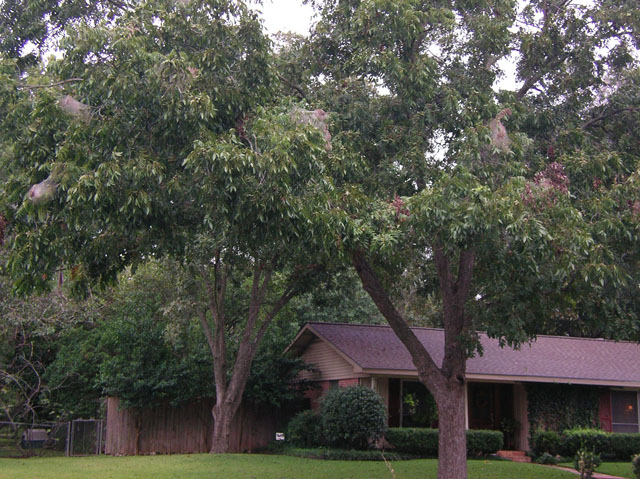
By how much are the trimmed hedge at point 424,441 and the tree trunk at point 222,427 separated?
5.12m

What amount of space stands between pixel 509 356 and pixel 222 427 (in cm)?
1033

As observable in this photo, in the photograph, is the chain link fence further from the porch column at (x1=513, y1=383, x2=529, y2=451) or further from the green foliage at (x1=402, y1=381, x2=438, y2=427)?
the porch column at (x1=513, y1=383, x2=529, y2=451)

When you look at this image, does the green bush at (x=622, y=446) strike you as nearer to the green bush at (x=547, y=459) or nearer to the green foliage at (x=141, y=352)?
the green bush at (x=547, y=459)

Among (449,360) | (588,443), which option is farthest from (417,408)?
(449,360)

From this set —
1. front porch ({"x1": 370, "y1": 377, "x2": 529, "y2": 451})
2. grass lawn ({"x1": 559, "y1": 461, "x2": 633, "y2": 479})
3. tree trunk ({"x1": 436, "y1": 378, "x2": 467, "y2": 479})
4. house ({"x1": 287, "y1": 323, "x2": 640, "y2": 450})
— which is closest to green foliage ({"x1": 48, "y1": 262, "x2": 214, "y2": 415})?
house ({"x1": 287, "y1": 323, "x2": 640, "y2": 450})

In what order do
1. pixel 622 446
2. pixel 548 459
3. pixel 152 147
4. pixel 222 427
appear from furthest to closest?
pixel 222 427 < pixel 622 446 < pixel 548 459 < pixel 152 147

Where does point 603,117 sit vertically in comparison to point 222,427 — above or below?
above

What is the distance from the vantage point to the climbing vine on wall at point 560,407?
911 inches

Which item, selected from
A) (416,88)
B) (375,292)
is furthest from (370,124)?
(375,292)

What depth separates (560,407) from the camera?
2345cm

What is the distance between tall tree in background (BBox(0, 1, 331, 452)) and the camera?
33.1 feet

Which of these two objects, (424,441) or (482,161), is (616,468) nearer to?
(424,441)

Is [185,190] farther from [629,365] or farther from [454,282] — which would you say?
[629,365]

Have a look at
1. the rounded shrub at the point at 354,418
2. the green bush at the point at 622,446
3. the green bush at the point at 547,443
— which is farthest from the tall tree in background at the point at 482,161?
the green bush at the point at 622,446
